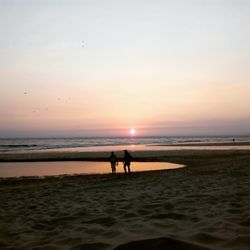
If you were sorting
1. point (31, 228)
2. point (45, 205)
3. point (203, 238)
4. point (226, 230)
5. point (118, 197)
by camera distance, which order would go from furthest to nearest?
1. point (118, 197)
2. point (45, 205)
3. point (31, 228)
4. point (226, 230)
5. point (203, 238)

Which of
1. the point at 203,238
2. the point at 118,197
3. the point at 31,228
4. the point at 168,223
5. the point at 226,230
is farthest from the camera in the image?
the point at 118,197

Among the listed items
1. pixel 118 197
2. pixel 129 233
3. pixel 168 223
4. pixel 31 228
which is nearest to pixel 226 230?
pixel 168 223

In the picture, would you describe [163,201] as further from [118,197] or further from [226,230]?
[226,230]

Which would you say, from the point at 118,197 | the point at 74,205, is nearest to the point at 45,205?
the point at 74,205

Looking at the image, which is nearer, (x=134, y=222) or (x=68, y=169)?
(x=134, y=222)

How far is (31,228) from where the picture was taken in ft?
21.7

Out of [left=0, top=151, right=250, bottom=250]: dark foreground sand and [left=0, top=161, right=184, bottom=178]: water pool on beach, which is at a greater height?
[left=0, top=151, right=250, bottom=250]: dark foreground sand

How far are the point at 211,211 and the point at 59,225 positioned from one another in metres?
3.25

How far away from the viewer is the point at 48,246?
5.18 meters

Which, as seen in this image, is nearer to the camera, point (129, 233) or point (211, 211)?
point (129, 233)

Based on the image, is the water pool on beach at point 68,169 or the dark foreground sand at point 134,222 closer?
the dark foreground sand at point 134,222

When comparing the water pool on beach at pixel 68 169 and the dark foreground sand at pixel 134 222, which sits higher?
the dark foreground sand at pixel 134 222

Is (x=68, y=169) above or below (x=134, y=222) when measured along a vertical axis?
below

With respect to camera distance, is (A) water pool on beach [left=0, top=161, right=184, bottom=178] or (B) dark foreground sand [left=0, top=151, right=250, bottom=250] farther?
(A) water pool on beach [left=0, top=161, right=184, bottom=178]
